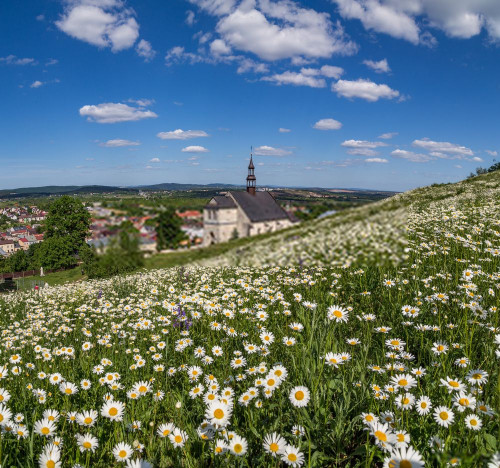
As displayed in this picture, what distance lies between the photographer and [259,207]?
452cm

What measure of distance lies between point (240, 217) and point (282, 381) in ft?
6.58

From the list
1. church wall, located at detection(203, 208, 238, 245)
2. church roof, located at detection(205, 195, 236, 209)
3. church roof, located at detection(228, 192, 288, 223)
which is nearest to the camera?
church wall, located at detection(203, 208, 238, 245)

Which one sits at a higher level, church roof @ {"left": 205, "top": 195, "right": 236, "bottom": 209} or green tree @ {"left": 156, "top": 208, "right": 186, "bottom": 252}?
church roof @ {"left": 205, "top": 195, "right": 236, "bottom": 209}

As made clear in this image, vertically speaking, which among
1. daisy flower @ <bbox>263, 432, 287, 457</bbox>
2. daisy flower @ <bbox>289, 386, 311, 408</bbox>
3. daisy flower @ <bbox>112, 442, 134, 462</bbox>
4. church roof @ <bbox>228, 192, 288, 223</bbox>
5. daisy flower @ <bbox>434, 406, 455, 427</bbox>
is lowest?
daisy flower @ <bbox>112, 442, 134, 462</bbox>

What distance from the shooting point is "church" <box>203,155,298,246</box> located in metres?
3.62

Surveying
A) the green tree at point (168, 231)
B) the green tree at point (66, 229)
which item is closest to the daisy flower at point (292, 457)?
the green tree at point (168, 231)

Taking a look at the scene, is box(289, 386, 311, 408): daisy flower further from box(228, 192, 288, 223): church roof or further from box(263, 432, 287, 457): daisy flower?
box(228, 192, 288, 223): church roof

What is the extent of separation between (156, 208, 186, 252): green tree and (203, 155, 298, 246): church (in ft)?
1.13

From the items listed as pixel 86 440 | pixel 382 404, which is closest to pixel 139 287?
pixel 86 440

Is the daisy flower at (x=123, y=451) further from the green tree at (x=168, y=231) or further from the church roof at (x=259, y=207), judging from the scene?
the church roof at (x=259, y=207)

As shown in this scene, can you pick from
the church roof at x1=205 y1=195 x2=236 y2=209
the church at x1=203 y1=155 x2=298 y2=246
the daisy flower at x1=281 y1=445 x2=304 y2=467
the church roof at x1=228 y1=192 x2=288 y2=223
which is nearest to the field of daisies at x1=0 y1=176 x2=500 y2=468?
the daisy flower at x1=281 y1=445 x2=304 y2=467

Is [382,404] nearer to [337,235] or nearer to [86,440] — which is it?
[86,440]

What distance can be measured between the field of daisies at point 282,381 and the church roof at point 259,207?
544 millimetres

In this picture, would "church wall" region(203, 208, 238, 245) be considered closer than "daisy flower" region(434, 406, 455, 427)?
No
